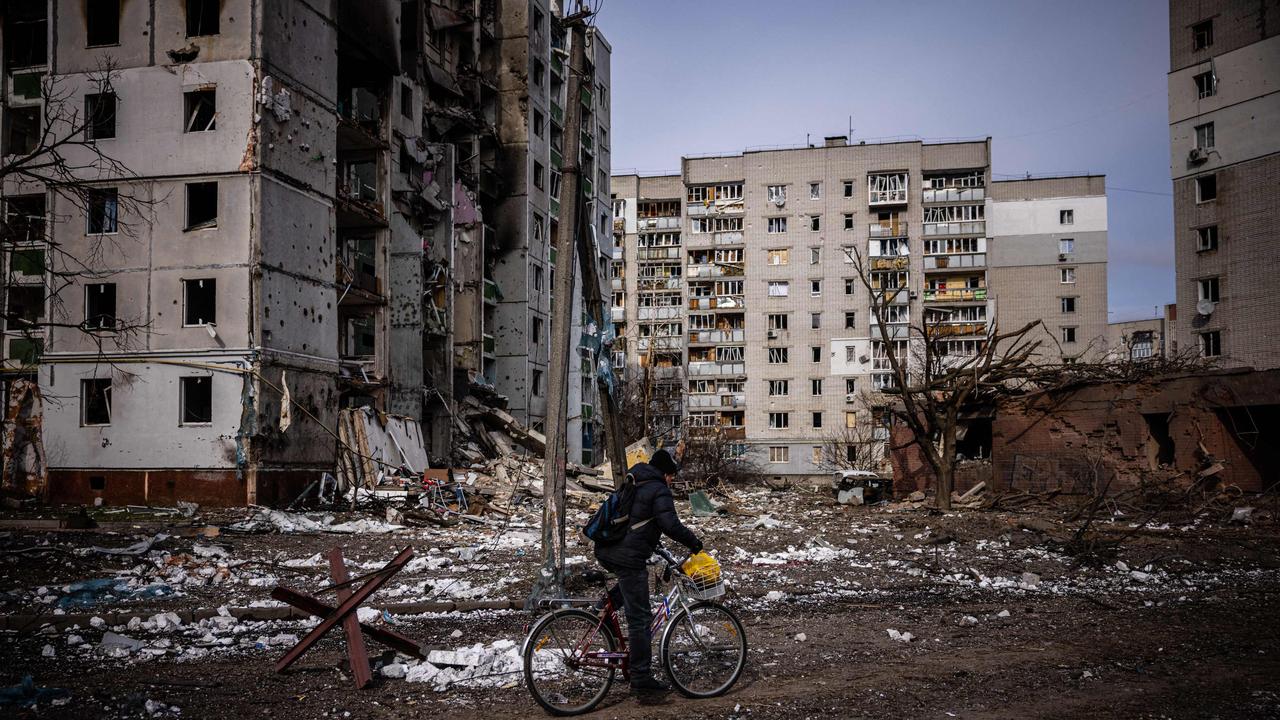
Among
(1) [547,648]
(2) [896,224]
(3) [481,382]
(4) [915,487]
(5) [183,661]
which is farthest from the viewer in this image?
(2) [896,224]

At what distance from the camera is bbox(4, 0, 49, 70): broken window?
1246 inches

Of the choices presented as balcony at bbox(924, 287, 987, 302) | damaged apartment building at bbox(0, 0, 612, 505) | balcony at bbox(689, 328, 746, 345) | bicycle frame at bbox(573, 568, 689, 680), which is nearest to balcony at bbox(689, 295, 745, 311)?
balcony at bbox(689, 328, 746, 345)

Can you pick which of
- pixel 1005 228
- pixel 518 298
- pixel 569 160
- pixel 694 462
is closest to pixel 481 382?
pixel 518 298

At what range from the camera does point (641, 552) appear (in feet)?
22.1

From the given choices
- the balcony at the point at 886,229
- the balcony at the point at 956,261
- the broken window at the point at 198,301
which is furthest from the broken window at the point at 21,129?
the balcony at the point at 956,261

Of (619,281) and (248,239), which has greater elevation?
(619,281)

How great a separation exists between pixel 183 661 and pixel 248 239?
16798 millimetres

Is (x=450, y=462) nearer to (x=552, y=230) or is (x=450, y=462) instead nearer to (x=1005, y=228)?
(x=552, y=230)

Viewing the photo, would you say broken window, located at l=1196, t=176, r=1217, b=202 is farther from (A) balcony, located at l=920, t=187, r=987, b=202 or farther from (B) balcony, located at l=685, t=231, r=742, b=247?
(B) balcony, located at l=685, t=231, r=742, b=247

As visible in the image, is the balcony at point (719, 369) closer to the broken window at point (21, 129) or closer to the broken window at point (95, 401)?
the broken window at point (21, 129)

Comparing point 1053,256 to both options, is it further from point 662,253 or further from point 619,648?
point 619,648

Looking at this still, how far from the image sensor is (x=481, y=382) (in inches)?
1563

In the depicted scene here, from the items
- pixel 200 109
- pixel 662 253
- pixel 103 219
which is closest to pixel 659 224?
pixel 662 253

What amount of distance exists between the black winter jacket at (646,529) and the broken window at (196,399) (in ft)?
63.1
